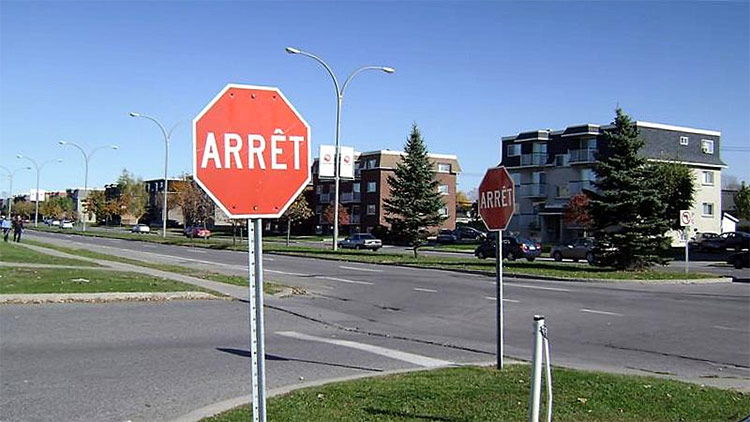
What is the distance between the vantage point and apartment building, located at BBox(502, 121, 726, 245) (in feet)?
211

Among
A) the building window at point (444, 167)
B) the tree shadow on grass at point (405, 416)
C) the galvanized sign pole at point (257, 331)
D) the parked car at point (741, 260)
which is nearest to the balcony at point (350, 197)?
the building window at point (444, 167)

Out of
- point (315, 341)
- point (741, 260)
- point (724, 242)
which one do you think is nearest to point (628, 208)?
point (741, 260)

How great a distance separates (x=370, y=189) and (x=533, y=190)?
20261 mm

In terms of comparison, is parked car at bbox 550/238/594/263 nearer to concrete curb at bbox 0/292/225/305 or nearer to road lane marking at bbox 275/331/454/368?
concrete curb at bbox 0/292/225/305

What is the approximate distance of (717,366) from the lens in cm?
1071

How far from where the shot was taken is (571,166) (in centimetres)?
6750

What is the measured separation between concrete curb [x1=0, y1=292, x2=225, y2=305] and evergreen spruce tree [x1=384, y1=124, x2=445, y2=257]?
2689cm

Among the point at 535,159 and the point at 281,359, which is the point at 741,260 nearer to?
the point at 535,159

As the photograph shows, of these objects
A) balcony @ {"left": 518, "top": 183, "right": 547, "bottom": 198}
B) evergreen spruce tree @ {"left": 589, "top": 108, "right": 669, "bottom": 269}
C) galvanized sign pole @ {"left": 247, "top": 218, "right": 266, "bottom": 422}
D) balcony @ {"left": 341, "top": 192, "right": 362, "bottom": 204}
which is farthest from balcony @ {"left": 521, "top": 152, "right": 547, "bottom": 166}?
galvanized sign pole @ {"left": 247, "top": 218, "right": 266, "bottom": 422}

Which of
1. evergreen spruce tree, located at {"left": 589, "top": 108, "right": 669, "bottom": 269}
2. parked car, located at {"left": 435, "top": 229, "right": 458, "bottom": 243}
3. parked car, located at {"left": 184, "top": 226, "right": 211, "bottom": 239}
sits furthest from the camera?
parked car, located at {"left": 184, "top": 226, "right": 211, "bottom": 239}

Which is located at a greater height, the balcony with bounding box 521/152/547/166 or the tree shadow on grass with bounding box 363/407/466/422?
the balcony with bounding box 521/152/547/166

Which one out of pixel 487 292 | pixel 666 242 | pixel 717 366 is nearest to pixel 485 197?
pixel 717 366

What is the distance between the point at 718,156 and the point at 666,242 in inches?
1603

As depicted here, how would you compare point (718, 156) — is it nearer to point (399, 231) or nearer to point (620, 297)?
point (399, 231)
